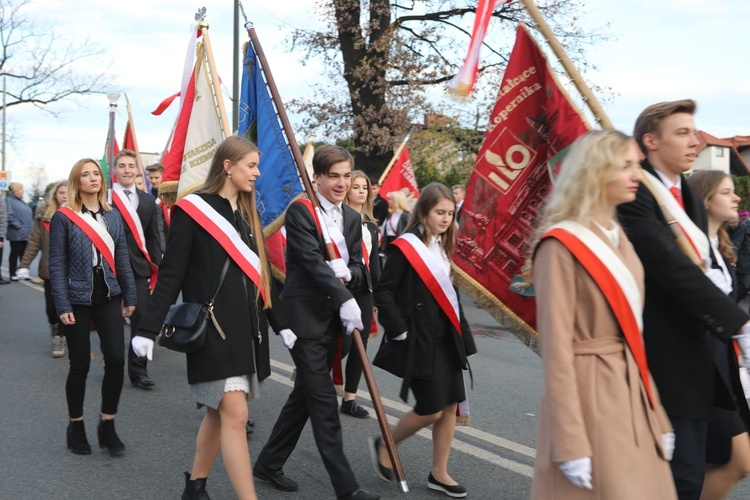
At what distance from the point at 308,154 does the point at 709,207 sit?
7.02m

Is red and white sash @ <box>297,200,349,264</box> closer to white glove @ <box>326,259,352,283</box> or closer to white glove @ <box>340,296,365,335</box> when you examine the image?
white glove @ <box>326,259,352,283</box>

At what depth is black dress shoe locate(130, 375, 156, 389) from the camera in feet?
23.2

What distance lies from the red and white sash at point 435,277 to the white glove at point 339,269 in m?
0.35

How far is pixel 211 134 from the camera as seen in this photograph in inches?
243

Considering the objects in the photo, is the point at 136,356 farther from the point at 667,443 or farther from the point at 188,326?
the point at 667,443

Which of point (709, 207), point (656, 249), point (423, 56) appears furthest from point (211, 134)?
point (423, 56)

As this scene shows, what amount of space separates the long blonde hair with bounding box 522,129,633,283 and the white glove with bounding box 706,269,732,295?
905mm

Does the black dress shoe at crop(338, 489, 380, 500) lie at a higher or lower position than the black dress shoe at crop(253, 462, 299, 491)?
higher

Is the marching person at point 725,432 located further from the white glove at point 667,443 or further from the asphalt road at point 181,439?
the asphalt road at point 181,439

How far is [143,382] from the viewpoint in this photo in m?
7.08

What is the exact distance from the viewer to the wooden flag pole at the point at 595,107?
3262 mm

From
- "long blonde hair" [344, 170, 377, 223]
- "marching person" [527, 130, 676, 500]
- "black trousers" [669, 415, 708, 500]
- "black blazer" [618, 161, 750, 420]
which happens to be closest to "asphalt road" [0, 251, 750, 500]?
"long blonde hair" [344, 170, 377, 223]

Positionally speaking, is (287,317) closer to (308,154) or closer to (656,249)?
(656,249)

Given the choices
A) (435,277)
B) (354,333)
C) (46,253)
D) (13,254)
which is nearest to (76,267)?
(354,333)
